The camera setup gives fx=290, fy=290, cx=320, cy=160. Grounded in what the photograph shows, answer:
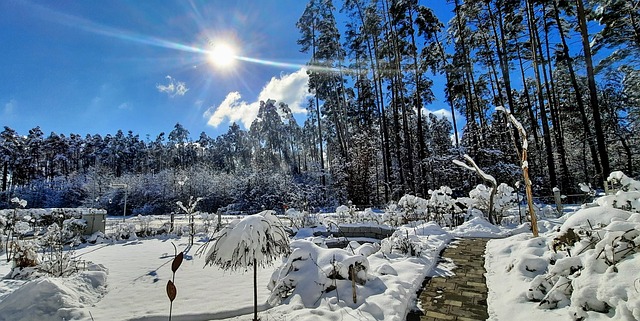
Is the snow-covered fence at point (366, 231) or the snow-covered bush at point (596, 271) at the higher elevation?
the snow-covered bush at point (596, 271)

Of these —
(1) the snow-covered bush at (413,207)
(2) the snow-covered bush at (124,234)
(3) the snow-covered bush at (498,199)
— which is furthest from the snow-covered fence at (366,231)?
(2) the snow-covered bush at (124,234)

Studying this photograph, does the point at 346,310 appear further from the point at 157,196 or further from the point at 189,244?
the point at 157,196

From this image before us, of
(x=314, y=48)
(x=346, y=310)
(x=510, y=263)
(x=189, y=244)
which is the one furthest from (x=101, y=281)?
(x=314, y=48)

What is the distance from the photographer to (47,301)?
12.8ft

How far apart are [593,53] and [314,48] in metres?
14.7

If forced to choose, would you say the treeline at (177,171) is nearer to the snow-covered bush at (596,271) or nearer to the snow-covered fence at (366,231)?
the snow-covered fence at (366,231)

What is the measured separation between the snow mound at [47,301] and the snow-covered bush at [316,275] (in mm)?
2710

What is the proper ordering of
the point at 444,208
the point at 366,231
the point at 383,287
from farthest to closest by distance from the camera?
the point at 444,208 → the point at 366,231 → the point at 383,287

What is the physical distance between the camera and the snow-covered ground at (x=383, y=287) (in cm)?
250

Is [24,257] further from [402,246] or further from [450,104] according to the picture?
[450,104]

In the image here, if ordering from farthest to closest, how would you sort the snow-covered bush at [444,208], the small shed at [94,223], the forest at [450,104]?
the forest at [450,104]
the small shed at [94,223]
the snow-covered bush at [444,208]

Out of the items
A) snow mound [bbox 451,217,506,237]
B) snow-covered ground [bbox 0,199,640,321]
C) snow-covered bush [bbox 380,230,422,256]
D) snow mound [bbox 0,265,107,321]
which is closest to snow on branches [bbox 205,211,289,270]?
snow-covered ground [bbox 0,199,640,321]

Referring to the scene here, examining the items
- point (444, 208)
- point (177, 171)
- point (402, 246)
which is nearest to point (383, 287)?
point (402, 246)

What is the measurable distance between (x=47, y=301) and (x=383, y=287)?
4542 mm
